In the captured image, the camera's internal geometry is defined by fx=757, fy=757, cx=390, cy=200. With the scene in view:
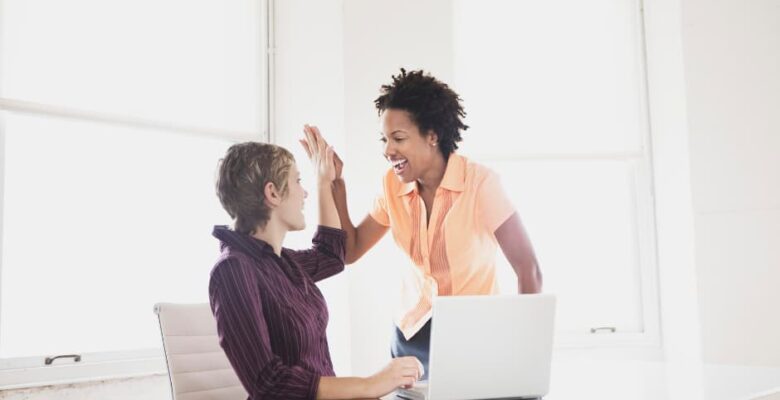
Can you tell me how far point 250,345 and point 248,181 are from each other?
0.41 metres

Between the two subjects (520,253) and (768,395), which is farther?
(520,253)

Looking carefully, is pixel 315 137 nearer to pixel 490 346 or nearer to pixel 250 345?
pixel 250 345

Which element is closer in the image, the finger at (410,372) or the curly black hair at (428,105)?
the finger at (410,372)

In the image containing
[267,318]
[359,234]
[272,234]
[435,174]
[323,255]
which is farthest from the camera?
[359,234]

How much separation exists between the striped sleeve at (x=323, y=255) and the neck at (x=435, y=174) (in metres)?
0.32

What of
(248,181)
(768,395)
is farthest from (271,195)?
(768,395)

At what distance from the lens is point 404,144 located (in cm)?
228

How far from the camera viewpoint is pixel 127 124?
9.65ft

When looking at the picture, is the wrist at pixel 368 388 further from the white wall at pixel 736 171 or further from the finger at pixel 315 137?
the white wall at pixel 736 171

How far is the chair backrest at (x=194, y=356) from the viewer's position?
6.01 ft

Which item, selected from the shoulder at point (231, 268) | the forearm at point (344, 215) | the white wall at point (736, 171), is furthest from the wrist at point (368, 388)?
Answer: the white wall at point (736, 171)

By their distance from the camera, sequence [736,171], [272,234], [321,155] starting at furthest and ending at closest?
1. [736,171]
2. [321,155]
3. [272,234]

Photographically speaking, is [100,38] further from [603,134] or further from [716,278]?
[716,278]

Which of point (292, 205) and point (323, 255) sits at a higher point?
point (292, 205)
